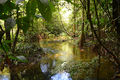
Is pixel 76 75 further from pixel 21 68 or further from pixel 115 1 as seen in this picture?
pixel 115 1

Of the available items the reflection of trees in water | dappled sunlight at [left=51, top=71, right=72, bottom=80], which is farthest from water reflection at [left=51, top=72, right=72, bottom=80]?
the reflection of trees in water

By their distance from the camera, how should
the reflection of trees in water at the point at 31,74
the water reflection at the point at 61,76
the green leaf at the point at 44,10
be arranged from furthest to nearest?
1. the reflection of trees in water at the point at 31,74
2. the water reflection at the point at 61,76
3. the green leaf at the point at 44,10

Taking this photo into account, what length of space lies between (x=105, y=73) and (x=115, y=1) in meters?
3.06

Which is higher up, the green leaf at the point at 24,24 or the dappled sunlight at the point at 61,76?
the green leaf at the point at 24,24

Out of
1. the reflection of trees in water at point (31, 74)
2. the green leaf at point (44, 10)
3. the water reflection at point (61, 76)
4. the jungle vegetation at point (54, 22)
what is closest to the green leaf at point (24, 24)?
the jungle vegetation at point (54, 22)

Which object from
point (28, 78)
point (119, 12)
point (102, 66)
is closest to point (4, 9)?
point (119, 12)

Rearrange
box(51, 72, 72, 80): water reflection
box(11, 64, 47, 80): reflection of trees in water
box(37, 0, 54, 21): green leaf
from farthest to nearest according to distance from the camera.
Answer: box(11, 64, 47, 80): reflection of trees in water → box(51, 72, 72, 80): water reflection → box(37, 0, 54, 21): green leaf

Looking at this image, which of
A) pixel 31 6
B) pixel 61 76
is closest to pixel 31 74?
pixel 61 76

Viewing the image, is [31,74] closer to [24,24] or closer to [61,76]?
[61,76]

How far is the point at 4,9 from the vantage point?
0.51m

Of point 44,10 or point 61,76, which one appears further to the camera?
point 61,76

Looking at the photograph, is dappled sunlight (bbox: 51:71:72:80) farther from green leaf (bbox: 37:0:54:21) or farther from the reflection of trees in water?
green leaf (bbox: 37:0:54:21)

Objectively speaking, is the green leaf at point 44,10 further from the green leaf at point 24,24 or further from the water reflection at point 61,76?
the water reflection at point 61,76

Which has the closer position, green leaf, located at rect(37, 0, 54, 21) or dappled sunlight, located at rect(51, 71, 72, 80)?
green leaf, located at rect(37, 0, 54, 21)
